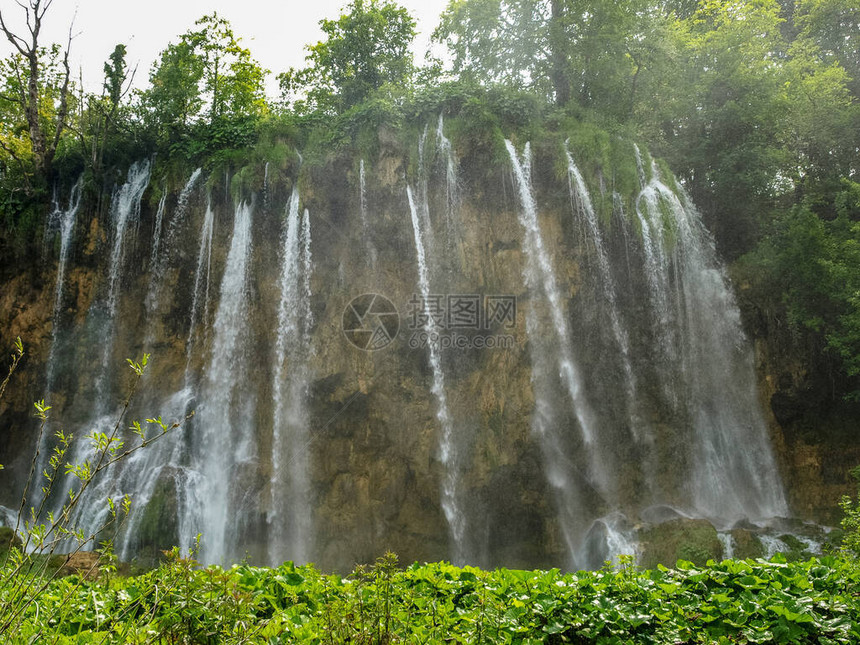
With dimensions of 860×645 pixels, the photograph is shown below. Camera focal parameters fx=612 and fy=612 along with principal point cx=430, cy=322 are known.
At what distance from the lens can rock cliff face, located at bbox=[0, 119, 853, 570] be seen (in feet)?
46.0

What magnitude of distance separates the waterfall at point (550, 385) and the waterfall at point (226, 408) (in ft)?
23.2

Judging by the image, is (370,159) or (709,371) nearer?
(709,371)

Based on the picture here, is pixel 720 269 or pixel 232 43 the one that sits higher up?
pixel 232 43

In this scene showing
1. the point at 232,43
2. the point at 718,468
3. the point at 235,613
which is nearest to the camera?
the point at 235,613

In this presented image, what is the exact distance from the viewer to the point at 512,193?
15.9 meters

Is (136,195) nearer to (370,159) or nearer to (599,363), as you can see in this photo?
(370,159)

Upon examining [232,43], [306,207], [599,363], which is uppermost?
[232,43]

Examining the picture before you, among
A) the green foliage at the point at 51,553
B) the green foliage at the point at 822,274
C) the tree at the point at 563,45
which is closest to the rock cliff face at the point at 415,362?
the green foliage at the point at 822,274

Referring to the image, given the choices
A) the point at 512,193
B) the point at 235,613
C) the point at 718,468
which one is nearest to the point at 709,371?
the point at 718,468

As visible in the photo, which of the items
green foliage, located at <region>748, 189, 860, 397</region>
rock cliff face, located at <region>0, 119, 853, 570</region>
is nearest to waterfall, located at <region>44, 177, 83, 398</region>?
rock cliff face, located at <region>0, 119, 853, 570</region>

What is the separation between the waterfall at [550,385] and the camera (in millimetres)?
14117

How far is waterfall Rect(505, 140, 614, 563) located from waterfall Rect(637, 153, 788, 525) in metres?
2.31

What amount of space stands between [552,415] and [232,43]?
17.7 m

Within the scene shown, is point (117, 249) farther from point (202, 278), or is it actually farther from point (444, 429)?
point (444, 429)
